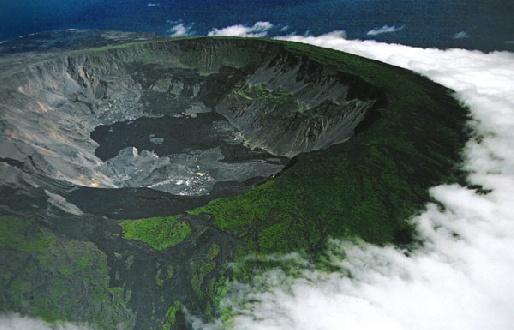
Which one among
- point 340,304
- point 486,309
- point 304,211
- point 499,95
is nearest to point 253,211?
point 304,211

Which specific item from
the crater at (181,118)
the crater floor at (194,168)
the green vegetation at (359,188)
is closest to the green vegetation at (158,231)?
the crater floor at (194,168)

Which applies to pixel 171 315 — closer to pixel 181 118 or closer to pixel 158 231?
pixel 158 231

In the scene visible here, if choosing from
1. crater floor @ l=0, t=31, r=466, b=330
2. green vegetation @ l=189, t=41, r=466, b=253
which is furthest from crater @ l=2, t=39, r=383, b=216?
green vegetation @ l=189, t=41, r=466, b=253

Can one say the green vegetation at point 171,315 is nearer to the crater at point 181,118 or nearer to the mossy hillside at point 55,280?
the mossy hillside at point 55,280

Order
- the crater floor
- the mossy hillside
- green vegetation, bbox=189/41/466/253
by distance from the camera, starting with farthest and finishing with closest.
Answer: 1. green vegetation, bbox=189/41/466/253
2. the crater floor
3. the mossy hillside

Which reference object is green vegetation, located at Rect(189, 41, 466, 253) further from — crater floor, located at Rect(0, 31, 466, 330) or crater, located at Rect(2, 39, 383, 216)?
crater, located at Rect(2, 39, 383, 216)

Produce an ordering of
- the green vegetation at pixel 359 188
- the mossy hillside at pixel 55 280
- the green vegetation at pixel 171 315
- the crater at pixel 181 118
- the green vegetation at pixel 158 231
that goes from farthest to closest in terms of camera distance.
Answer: the crater at pixel 181 118 → the green vegetation at pixel 359 188 → the green vegetation at pixel 158 231 → the mossy hillside at pixel 55 280 → the green vegetation at pixel 171 315

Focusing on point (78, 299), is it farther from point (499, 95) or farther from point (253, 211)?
point (499, 95)
